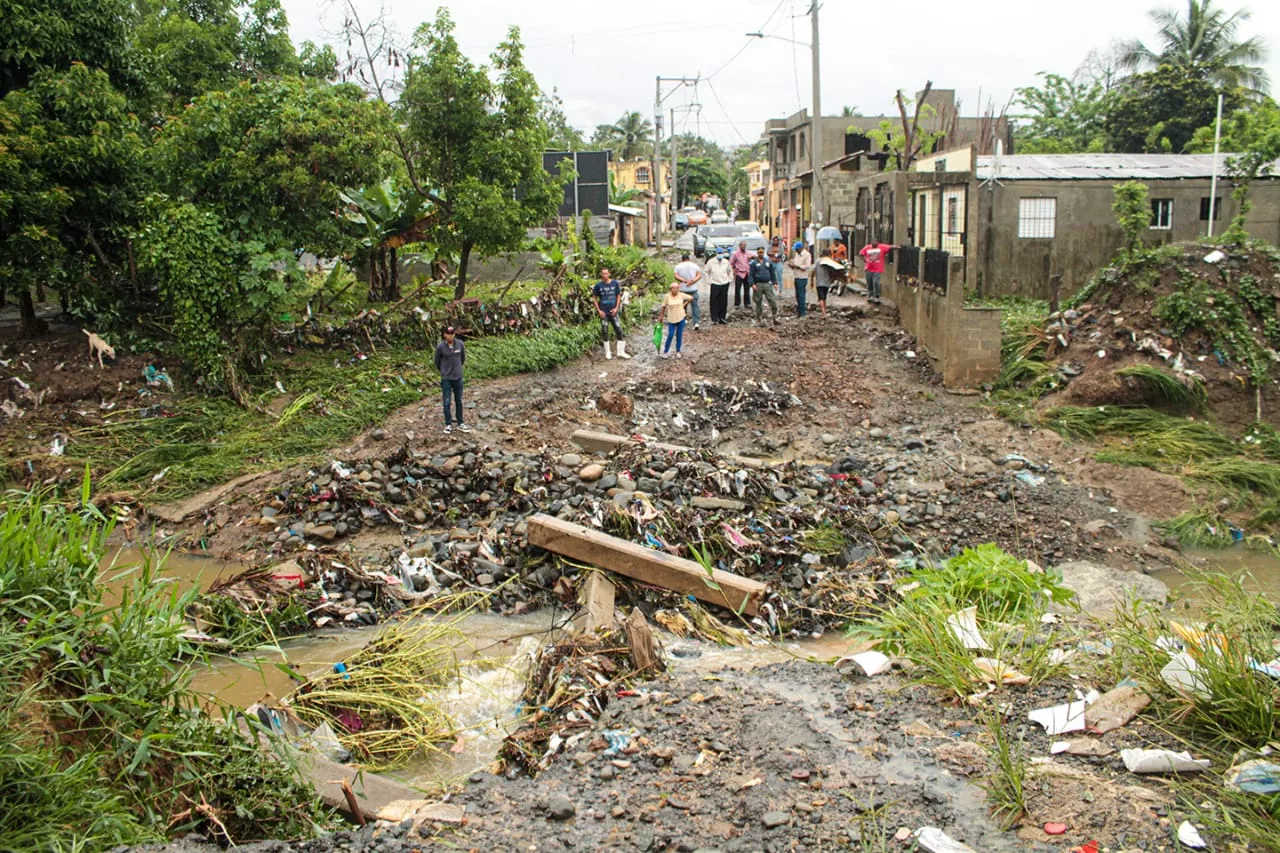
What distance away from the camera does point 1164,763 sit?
13.8 ft

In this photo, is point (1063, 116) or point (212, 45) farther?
point (1063, 116)

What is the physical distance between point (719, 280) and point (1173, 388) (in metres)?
8.53

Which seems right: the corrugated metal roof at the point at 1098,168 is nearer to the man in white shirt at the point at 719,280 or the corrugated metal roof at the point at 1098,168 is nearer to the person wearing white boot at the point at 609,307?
the man in white shirt at the point at 719,280

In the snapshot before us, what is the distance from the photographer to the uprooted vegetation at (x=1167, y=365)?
470 inches

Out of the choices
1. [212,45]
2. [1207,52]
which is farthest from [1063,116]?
[212,45]

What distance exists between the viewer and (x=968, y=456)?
11.6 m

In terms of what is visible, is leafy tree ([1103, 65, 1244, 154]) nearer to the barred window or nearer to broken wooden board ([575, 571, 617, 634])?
the barred window

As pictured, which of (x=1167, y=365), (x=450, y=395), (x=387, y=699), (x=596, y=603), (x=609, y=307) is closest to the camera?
(x=387, y=699)

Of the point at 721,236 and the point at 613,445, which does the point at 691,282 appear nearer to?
the point at 613,445

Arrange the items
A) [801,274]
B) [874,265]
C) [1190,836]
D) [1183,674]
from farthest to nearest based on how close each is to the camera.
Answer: [874,265]
[801,274]
[1183,674]
[1190,836]

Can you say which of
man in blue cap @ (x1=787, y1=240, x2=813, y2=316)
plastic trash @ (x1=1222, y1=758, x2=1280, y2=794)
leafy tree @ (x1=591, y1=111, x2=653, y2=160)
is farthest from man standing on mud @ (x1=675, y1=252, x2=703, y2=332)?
leafy tree @ (x1=591, y1=111, x2=653, y2=160)

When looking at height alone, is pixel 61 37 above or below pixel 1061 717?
above

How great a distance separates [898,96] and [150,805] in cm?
2481

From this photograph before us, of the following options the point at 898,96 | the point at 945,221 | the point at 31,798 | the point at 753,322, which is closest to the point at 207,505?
the point at 31,798
